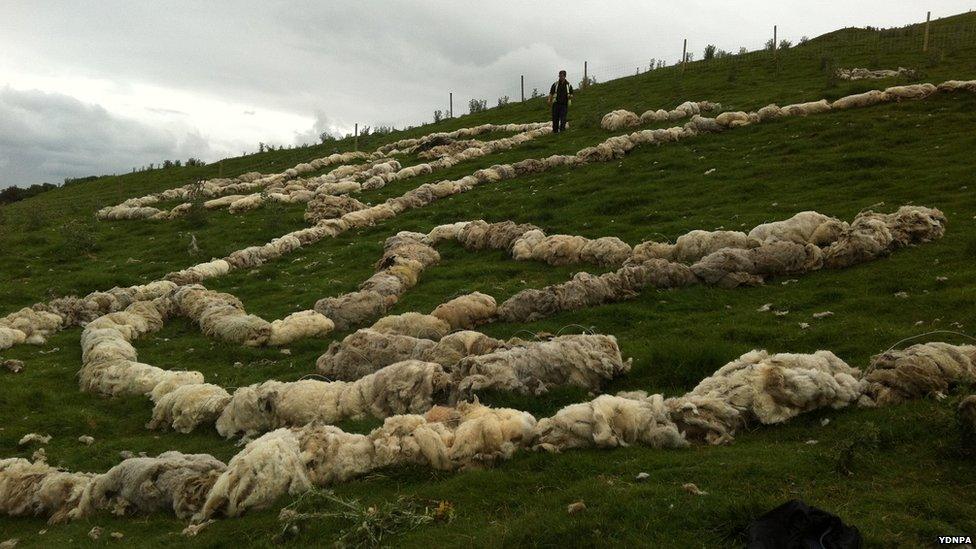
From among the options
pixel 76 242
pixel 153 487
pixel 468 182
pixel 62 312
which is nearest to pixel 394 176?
pixel 468 182

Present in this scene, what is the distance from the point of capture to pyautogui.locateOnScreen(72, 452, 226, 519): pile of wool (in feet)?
23.8

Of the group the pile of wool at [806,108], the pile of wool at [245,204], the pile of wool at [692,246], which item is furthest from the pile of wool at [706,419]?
the pile of wool at [245,204]

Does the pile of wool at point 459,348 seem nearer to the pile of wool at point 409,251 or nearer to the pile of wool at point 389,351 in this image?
the pile of wool at point 389,351

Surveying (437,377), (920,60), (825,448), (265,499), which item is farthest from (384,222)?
(920,60)

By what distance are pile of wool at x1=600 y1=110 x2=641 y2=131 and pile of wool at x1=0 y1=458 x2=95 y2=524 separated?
25520mm

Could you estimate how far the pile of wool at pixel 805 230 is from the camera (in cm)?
1273

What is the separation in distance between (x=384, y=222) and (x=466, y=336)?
14050 mm

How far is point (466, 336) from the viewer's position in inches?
409

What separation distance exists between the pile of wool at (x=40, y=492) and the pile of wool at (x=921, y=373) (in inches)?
373

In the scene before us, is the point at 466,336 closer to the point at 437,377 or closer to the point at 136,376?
the point at 437,377

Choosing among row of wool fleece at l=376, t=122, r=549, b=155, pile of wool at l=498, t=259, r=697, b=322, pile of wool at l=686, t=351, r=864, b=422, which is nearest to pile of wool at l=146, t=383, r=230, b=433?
pile of wool at l=498, t=259, r=697, b=322

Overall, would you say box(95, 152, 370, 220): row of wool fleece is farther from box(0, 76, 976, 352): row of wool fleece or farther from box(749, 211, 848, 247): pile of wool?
box(749, 211, 848, 247): pile of wool

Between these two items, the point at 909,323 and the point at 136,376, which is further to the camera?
the point at 136,376

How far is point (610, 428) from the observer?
23.4 feet
